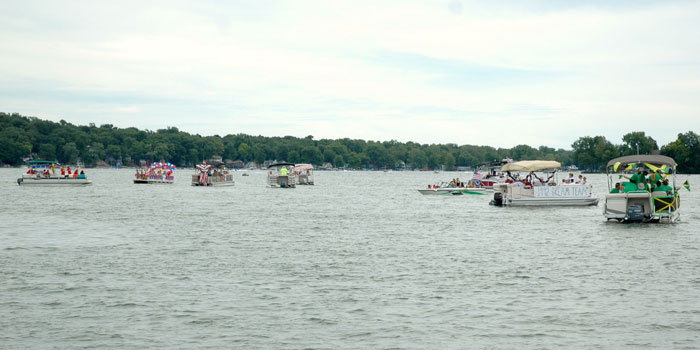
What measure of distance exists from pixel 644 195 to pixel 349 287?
87.6ft

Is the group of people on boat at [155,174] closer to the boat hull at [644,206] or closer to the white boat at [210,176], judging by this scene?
the white boat at [210,176]

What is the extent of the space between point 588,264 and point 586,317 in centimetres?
1003

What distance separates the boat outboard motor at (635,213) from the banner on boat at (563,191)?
1785 centimetres

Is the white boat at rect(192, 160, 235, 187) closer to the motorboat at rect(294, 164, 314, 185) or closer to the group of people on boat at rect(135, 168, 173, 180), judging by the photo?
the group of people on boat at rect(135, 168, 173, 180)

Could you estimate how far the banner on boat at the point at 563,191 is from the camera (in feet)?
204

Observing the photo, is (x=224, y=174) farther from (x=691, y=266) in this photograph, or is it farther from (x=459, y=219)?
(x=691, y=266)

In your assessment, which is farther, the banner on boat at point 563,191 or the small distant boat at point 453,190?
the small distant boat at point 453,190

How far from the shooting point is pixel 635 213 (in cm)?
4350

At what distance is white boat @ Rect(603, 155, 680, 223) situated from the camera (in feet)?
139

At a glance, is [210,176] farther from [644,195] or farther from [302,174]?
[644,195]

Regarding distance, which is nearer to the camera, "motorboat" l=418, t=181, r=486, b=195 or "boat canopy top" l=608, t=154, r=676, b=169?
"boat canopy top" l=608, t=154, r=676, b=169

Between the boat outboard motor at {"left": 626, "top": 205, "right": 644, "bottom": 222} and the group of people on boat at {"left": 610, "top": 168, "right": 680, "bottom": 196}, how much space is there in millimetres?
1014

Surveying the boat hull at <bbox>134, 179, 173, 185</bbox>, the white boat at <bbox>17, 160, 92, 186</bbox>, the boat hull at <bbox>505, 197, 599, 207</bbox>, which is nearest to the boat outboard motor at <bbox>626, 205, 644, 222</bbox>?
the boat hull at <bbox>505, 197, 599, 207</bbox>

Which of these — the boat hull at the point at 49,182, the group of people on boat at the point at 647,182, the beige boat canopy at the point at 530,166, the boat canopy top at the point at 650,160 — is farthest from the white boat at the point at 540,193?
the boat hull at the point at 49,182
